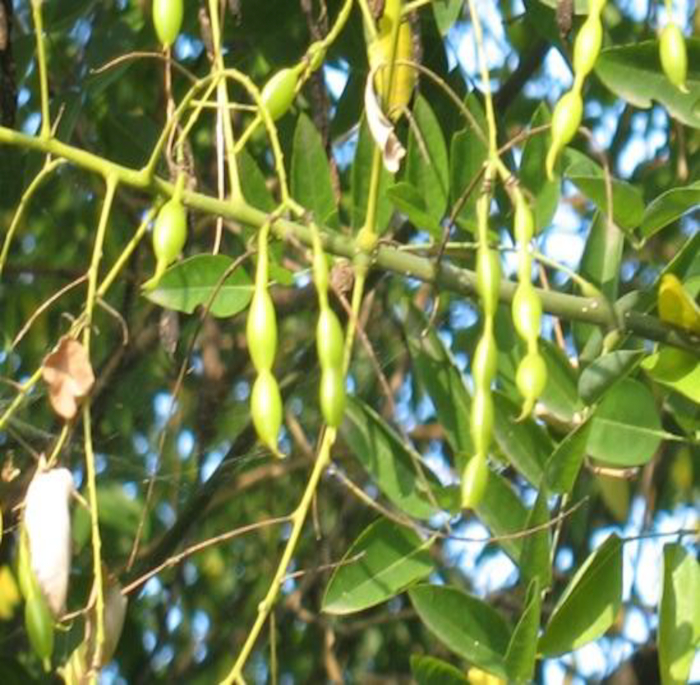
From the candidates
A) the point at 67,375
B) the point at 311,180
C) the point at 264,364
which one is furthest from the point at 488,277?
the point at 311,180

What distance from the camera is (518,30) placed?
227cm

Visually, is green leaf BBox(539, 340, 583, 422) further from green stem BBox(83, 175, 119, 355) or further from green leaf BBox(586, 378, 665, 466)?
green stem BBox(83, 175, 119, 355)

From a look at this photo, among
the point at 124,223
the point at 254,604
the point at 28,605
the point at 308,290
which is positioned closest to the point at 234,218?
the point at 28,605

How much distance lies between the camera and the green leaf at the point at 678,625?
4.22 ft

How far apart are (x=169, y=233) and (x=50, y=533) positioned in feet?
0.55

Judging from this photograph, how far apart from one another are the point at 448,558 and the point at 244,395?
416 millimetres

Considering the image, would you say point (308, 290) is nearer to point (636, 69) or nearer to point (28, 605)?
point (636, 69)

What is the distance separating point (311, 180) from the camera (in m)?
1.40

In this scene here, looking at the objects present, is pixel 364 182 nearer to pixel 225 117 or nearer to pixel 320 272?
pixel 225 117

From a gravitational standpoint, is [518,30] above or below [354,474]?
above

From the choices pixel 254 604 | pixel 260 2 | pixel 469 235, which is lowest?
pixel 254 604

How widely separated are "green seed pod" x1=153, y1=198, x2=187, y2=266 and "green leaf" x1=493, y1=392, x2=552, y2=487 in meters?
0.33

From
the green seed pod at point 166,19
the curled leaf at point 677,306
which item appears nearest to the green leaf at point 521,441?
the curled leaf at point 677,306

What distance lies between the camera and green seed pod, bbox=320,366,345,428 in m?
1.03
